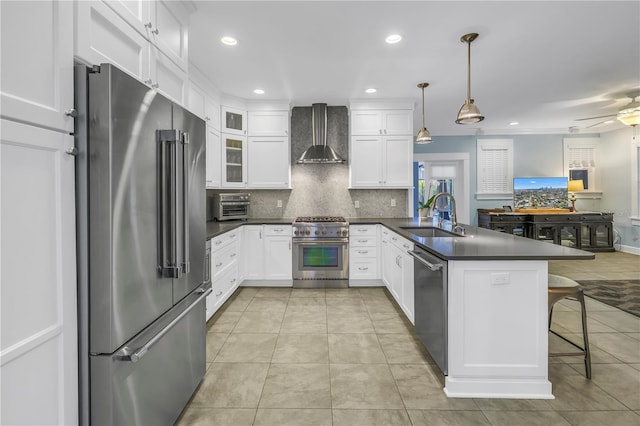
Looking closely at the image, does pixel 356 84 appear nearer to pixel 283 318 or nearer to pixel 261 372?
pixel 283 318

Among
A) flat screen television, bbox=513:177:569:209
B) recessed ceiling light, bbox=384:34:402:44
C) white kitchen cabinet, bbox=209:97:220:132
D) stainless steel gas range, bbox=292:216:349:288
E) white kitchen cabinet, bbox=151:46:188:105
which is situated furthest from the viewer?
flat screen television, bbox=513:177:569:209

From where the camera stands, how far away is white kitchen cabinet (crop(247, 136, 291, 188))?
463cm

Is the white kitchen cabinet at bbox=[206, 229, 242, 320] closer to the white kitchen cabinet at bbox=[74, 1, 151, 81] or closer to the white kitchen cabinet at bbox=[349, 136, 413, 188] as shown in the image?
the white kitchen cabinet at bbox=[74, 1, 151, 81]

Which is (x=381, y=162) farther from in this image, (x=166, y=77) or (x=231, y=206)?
(x=166, y=77)

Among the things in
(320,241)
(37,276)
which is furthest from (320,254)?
(37,276)

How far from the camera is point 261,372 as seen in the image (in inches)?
88.4

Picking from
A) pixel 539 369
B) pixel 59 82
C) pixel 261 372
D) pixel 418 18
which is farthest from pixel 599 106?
pixel 59 82

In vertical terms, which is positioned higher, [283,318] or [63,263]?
[63,263]

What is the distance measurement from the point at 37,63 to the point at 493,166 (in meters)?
7.65

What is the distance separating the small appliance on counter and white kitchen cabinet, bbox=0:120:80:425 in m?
3.17

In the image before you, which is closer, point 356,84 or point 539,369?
→ point 539,369

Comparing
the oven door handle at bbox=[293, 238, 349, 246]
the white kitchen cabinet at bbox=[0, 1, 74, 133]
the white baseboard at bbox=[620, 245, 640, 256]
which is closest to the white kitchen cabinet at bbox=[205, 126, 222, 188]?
the oven door handle at bbox=[293, 238, 349, 246]

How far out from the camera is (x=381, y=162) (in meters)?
4.60

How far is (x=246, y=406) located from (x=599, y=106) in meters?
6.53
